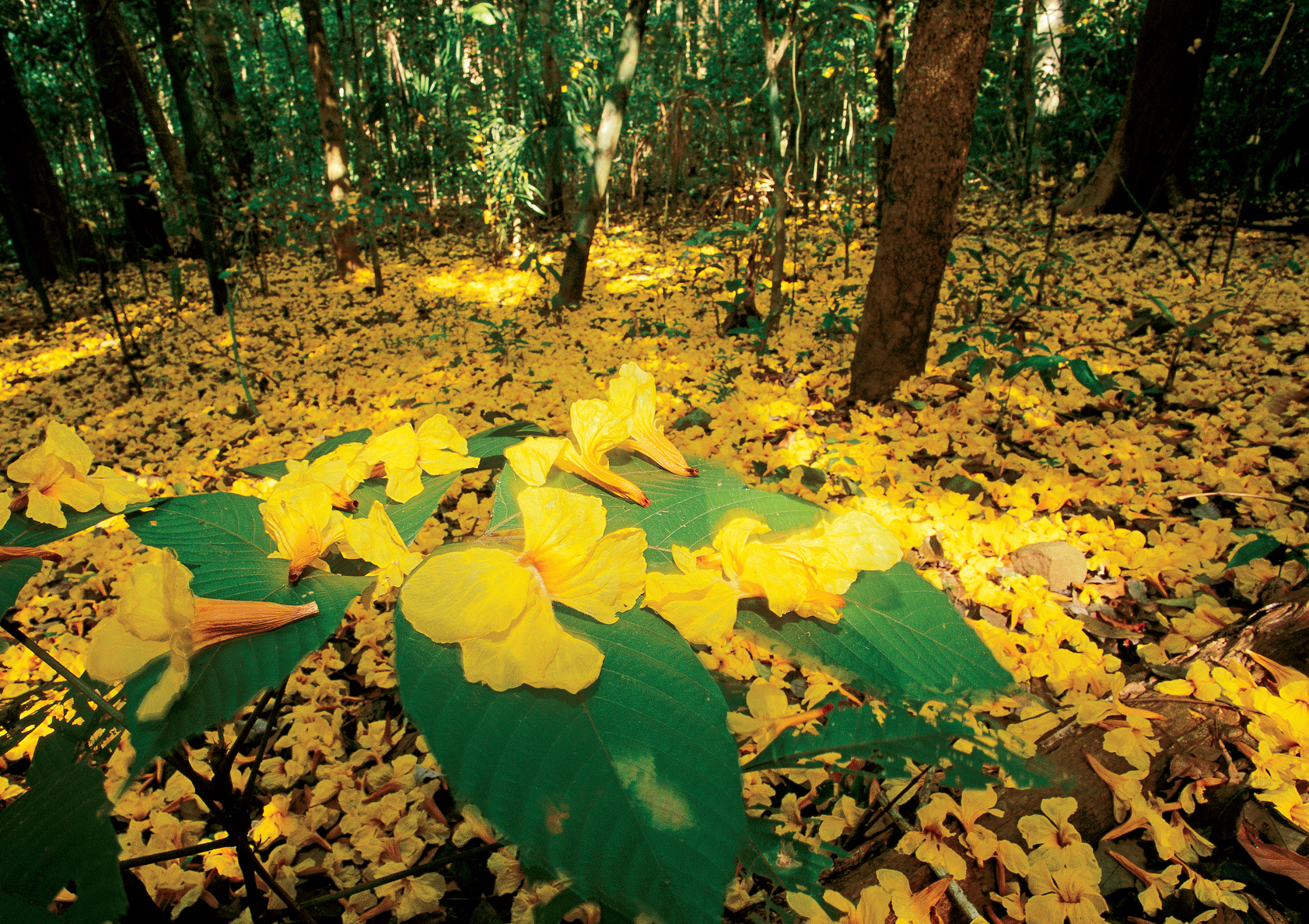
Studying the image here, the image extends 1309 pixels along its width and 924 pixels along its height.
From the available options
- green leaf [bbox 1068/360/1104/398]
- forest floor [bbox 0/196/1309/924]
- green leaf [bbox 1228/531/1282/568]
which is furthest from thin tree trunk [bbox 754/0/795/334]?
green leaf [bbox 1228/531/1282/568]

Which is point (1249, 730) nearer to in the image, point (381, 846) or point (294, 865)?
point (381, 846)

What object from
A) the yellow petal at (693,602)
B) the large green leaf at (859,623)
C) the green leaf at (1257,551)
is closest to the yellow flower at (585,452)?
the large green leaf at (859,623)

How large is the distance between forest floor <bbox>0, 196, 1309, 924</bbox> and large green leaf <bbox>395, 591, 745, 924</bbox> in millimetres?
373

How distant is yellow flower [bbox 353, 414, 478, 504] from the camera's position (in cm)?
57

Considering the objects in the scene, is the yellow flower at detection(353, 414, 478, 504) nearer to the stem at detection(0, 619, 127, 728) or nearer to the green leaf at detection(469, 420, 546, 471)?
the green leaf at detection(469, 420, 546, 471)

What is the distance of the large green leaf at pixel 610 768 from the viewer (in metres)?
0.32

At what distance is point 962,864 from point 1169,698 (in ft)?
2.06

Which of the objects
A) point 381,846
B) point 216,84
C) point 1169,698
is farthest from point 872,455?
point 216,84

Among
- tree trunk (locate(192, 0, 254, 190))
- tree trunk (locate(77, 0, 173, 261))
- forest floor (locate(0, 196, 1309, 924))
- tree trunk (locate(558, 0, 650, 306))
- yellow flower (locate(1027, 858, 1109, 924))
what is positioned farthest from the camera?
tree trunk (locate(77, 0, 173, 261))

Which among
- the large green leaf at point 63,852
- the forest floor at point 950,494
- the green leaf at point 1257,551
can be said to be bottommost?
the forest floor at point 950,494

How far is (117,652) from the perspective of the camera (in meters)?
0.39

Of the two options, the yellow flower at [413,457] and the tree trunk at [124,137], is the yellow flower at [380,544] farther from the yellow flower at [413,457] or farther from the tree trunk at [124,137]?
the tree trunk at [124,137]

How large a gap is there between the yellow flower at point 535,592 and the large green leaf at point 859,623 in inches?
2.4

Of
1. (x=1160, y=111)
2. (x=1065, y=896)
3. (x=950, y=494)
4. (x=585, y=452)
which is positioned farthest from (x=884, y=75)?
(x=585, y=452)
